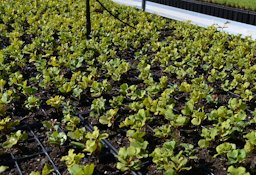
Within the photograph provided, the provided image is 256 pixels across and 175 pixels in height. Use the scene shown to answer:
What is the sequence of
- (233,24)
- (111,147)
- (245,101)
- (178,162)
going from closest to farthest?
1. (178,162)
2. (111,147)
3. (245,101)
4. (233,24)

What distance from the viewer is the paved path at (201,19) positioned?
7.27 metres

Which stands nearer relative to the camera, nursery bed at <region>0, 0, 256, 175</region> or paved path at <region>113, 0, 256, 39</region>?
nursery bed at <region>0, 0, 256, 175</region>

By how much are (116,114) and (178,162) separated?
0.98 meters

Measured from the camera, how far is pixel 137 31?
18.9ft

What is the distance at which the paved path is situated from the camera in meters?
7.27

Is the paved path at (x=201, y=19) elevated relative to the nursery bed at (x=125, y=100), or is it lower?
lower

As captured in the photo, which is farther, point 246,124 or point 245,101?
point 245,101

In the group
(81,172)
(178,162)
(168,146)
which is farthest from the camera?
(168,146)

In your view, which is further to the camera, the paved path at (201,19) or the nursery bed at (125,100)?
the paved path at (201,19)

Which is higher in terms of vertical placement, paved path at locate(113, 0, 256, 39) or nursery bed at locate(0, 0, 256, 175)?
nursery bed at locate(0, 0, 256, 175)

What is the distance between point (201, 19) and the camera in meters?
8.32

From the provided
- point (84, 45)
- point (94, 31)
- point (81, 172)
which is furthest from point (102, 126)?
point (94, 31)

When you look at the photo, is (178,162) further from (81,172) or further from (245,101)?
(245,101)

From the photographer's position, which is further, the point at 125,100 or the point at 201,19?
the point at 201,19
